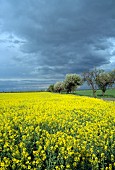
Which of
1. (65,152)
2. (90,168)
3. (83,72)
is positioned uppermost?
(83,72)

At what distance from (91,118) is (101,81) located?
235 feet

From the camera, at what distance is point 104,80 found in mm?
85500

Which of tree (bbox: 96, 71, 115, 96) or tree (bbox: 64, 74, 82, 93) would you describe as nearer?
tree (bbox: 96, 71, 115, 96)

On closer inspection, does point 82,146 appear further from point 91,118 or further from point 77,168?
point 91,118

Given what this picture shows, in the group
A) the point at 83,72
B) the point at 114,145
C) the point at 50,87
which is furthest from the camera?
the point at 50,87

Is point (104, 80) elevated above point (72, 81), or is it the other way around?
point (72, 81)

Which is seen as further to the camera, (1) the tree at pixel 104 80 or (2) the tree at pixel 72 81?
(2) the tree at pixel 72 81

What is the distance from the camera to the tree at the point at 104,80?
279ft

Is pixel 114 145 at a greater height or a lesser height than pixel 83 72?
lesser

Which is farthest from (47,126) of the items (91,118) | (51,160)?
(51,160)

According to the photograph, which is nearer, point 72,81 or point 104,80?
point 104,80

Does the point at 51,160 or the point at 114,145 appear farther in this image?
the point at 114,145

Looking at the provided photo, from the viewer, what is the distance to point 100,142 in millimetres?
8539

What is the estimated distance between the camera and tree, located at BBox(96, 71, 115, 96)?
84.9m
